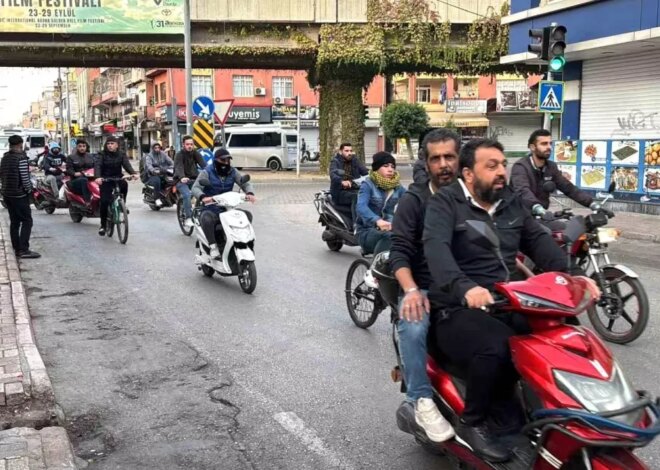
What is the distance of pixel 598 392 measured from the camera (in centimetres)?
271

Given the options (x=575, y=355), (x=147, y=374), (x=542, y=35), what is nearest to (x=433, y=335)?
(x=575, y=355)

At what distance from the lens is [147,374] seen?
5539 millimetres

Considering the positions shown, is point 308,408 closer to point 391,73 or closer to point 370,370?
point 370,370

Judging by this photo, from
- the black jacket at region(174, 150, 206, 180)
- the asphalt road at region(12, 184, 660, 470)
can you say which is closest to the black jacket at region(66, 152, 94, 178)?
the black jacket at region(174, 150, 206, 180)

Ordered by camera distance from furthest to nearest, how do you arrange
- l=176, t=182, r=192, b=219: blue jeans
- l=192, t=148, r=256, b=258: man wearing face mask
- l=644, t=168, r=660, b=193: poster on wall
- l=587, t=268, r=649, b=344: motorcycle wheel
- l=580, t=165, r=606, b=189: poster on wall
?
l=580, t=165, r=606, b=189: poster on wall, l=644, t=168, r=660, b=193: poster on wall, l=176, t=182, r=192, b=219: blue jeans, l=192, t=148, r=256, b=258: man wearing face mask, l=587, t=268, r=649, b=344: motorcycle wheel

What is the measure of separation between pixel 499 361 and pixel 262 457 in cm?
165

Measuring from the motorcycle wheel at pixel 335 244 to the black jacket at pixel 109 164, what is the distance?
3803 mm

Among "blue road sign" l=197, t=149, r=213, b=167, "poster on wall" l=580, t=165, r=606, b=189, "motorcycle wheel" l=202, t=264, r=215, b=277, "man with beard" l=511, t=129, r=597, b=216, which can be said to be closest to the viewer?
"man with beard" l=511, t=129, r=597, b=216

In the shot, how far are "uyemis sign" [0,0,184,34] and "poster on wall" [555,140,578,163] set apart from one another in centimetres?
1482

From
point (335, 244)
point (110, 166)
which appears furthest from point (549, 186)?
point (110, 166)

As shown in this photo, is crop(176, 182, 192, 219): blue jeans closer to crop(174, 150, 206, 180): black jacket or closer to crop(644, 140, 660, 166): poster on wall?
crop(174, 150, 206, 180): black jacket

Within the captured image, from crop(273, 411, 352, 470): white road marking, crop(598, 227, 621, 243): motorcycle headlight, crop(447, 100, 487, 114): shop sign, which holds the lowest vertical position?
crop(273, 411, 352, 470): white road marking

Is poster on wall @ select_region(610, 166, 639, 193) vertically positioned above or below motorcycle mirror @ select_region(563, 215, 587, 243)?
below

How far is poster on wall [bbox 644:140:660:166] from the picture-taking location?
15.1 meters
